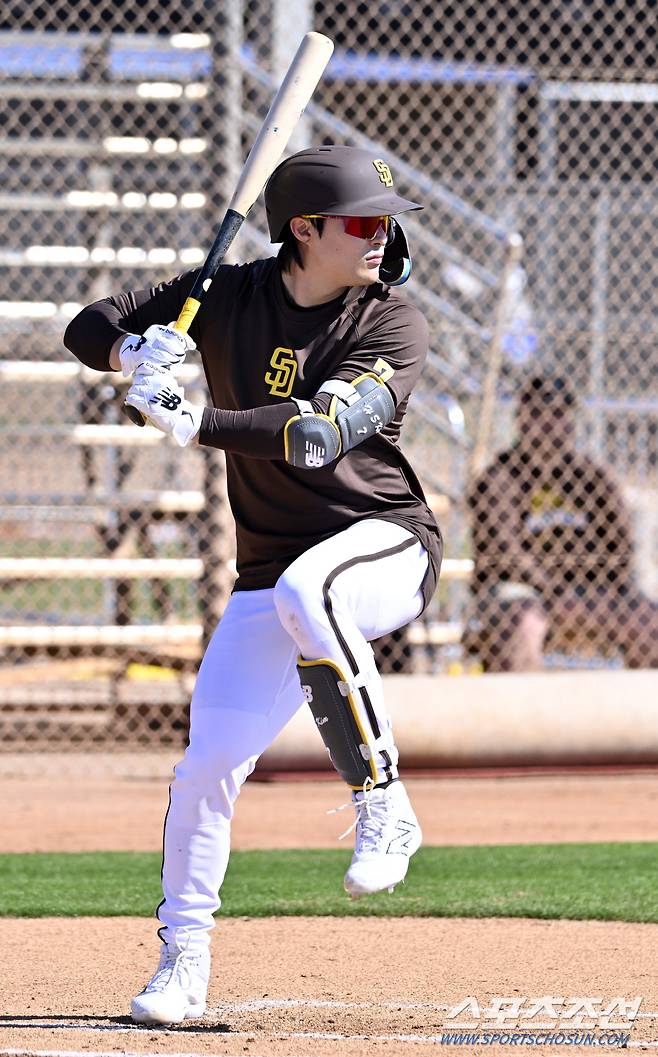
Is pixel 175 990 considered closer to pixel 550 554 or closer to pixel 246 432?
pixel 246 432

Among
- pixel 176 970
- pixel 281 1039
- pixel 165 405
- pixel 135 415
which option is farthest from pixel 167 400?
pixel 281 1039

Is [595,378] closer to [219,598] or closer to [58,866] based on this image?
[219,598]

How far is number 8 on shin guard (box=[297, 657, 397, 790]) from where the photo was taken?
10.2 ft

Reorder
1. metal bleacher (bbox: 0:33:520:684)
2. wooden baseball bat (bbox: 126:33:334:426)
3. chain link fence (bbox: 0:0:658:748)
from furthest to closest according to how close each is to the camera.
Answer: chain link fence (bbox: 0:0:658:748)
metal bleacher (bbox: 0:33:520:684)
wooden baseball bat (bbox: 126:33:334:426)

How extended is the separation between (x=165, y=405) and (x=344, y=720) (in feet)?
2.36

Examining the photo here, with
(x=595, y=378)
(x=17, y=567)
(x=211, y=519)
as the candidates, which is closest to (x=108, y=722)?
(x=17, y=567)

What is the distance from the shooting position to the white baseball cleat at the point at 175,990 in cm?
326

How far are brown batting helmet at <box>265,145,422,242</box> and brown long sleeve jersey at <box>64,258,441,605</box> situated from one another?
18 cm

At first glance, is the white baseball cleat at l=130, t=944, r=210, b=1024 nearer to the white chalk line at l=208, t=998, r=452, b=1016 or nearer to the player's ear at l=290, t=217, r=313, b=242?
the white chalk line at l=208, t=998, r=452, b=1016

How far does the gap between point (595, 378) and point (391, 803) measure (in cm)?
777

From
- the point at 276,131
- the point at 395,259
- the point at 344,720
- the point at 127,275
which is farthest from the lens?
the point at 127,275

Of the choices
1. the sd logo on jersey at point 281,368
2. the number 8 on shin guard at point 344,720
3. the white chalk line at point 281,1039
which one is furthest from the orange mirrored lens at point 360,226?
the white chalk line at point 281,1039

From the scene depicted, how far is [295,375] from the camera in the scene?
3.31 metres

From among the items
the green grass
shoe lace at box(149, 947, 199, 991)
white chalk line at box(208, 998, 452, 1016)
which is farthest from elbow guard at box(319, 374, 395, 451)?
the green grass
